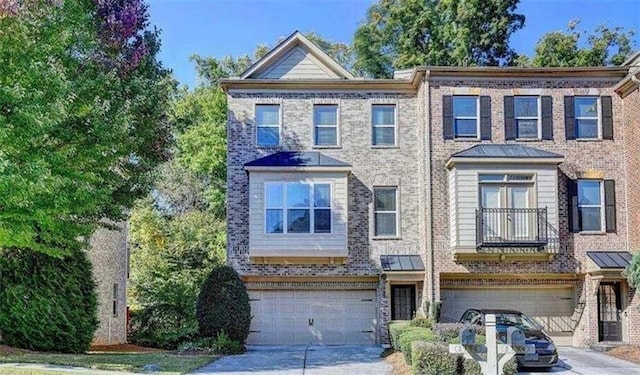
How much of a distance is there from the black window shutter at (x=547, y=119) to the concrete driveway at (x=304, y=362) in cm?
805

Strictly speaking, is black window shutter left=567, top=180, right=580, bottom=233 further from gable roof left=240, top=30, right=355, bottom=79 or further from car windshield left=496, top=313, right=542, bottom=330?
gable roof left=240, top=30, right=355, bottom=79

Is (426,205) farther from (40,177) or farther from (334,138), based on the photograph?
(40,177)

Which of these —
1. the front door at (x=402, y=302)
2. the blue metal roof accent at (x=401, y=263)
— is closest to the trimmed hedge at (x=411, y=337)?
the blue metal roof accent at (x=401, y=263)

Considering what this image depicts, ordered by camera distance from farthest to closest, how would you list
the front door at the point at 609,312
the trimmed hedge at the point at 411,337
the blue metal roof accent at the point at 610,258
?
1. the front door at the point at 609,312
2. the blue metal roof accent at the point at 610,258
3. the trimmed hedge at the point at 411,337

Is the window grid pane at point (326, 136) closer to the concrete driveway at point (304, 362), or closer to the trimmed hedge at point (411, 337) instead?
the concrete driveway at point (304, 362)

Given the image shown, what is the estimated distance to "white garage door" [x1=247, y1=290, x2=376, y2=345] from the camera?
73.9 feet

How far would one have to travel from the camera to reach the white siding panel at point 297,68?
907 inches

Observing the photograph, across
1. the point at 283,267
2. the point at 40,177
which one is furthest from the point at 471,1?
the point at 40,177

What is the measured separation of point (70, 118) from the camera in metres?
16.4

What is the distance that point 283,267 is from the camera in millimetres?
22281

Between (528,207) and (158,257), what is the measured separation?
1358cm

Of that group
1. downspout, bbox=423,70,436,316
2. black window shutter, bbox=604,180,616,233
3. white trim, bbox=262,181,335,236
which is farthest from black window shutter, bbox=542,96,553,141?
white trim, bbox=262,181,335,236

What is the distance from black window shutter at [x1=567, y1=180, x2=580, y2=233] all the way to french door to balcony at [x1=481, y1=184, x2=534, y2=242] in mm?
1444

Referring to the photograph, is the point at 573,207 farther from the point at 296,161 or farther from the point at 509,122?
the point at 296,161
